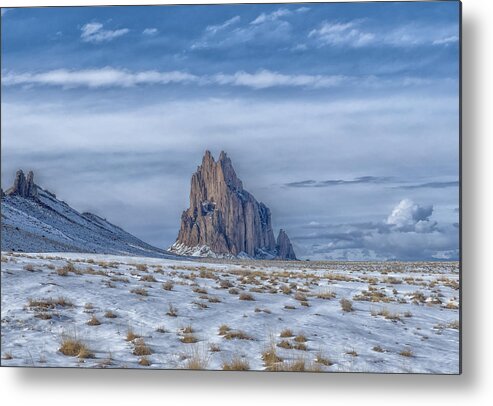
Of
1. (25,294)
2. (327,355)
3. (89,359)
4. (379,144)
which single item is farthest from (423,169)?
(25,294)

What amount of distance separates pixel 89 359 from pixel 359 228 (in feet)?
17.9

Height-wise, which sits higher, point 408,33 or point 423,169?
point 408,33

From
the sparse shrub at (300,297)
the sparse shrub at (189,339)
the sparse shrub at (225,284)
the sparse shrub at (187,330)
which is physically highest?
the sparse shrub at (225,284)

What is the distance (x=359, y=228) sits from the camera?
40.7 ft

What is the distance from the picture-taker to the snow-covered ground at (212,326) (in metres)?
10.7

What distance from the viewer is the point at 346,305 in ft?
41.0

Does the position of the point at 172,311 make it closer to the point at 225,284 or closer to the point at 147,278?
the point at 147,278

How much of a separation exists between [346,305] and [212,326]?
2.77m

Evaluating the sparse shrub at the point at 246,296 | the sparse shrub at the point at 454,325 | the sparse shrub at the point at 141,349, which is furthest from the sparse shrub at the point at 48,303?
the sparse shrub at the point at 454,325

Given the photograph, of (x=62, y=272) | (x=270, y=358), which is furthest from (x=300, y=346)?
(x=62, y=272)

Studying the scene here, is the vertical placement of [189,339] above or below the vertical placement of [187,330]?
below

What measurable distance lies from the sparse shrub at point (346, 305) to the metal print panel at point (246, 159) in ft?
0.18

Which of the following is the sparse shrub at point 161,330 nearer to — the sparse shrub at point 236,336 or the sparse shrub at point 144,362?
the sparse shrub at point 144,362

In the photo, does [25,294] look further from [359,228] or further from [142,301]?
[359,228]
